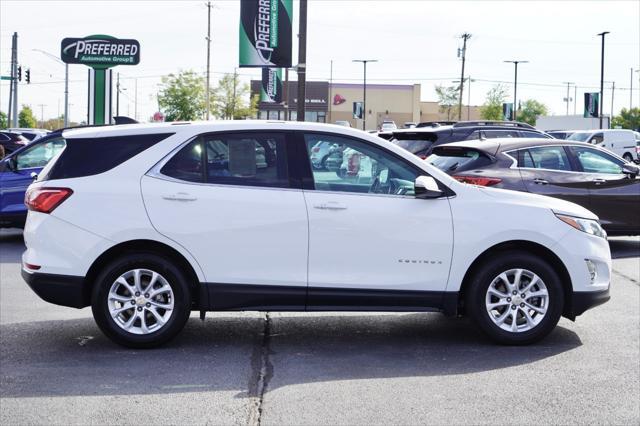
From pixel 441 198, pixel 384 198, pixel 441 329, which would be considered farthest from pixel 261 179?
pixel 441 329

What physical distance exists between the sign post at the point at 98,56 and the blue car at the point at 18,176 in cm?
877

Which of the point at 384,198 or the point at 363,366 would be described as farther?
the point at 384,198

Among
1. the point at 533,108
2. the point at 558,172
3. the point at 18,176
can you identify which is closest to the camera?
the point at 558,172

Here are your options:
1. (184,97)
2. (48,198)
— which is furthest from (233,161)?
(184,97)

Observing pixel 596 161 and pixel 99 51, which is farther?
pixel 99 51

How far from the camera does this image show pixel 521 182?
39.4ft

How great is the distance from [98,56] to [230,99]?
59.8 m

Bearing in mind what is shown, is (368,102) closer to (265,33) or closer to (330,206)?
(265,33)

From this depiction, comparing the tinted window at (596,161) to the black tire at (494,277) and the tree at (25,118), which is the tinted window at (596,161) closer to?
the black tire at (494,277)

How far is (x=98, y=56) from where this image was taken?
22.2 m

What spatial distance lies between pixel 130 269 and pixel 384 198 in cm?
204

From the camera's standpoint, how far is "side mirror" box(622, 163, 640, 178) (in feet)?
40.9

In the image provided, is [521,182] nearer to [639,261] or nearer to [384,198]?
[639,261]

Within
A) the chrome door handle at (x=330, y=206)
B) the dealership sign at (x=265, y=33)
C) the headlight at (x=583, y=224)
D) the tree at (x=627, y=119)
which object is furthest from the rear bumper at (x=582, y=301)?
the tree at (x=627, y=119)
